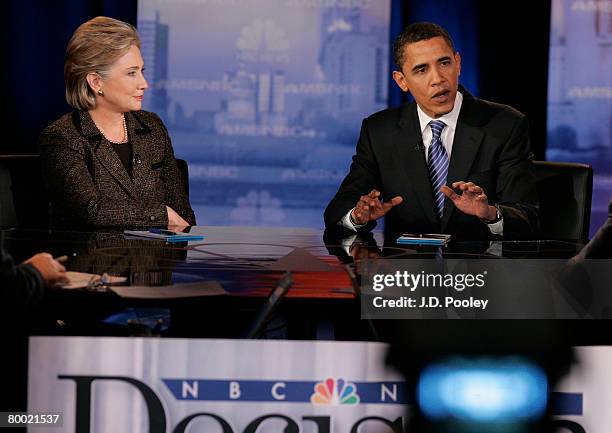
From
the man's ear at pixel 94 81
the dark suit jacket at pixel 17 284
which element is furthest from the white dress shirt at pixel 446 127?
the dark suit jacket at pixel 17 284

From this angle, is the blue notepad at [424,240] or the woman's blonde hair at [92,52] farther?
the woman's blonde hair at [92,52]

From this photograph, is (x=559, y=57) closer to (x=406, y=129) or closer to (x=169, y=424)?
(x=406, y=129)

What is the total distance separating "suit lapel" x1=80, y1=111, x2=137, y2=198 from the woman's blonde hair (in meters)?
0.10

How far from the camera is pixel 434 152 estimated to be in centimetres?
326

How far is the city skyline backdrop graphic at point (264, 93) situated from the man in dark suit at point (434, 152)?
2.49 m

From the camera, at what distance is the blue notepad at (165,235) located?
2705 mm

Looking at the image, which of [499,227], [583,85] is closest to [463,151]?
[499,227]

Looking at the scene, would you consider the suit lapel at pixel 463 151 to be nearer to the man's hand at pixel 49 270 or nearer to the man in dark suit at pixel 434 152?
the man in dark suit at pixel 434 152

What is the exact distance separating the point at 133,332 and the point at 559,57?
4.53 meters

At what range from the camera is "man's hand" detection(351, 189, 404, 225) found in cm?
284

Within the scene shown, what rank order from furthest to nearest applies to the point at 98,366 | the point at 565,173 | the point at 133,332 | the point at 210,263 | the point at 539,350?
the point at 565,173 < the point at 210,263 < the point at 133,332 < the point at 539,350 < the point at 98,366

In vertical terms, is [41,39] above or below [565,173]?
above

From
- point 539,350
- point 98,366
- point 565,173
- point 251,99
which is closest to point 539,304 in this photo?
point 539,350

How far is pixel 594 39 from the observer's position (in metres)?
5.99
